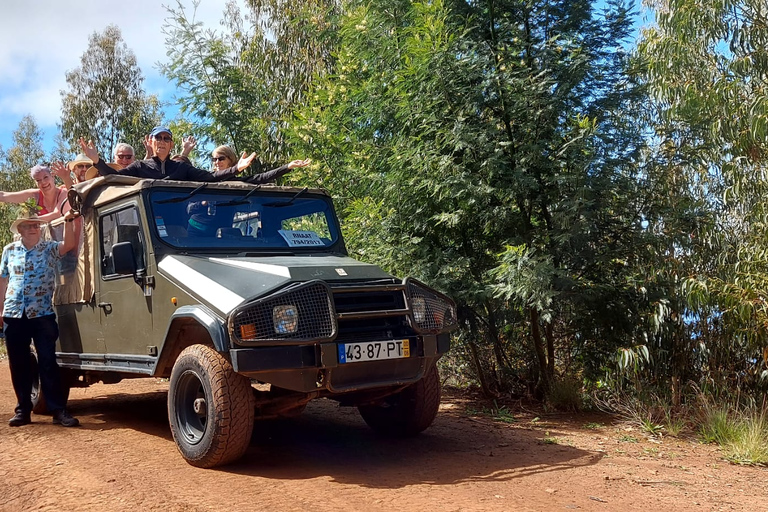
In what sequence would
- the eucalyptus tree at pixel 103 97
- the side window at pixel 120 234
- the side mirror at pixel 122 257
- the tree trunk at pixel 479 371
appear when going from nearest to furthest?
the side mirror at pixel 122 257 < the side window at pixel 120 234 < the tree trunk at pixel 479 371 < the eucalyptus tree at pixel 103 97

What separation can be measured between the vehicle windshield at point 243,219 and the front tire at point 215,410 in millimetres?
1197

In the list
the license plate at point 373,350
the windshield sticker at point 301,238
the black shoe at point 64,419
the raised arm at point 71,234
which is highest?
the raised arm at point 71,234

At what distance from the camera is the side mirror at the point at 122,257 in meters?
5.60

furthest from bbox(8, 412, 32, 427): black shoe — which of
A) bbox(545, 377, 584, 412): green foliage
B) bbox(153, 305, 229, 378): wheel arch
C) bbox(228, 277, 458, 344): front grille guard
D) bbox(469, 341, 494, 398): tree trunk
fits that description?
bbox(545, 377, 584, 412): green foliage

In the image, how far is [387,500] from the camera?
165 inches

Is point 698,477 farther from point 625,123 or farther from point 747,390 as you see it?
point 625,123

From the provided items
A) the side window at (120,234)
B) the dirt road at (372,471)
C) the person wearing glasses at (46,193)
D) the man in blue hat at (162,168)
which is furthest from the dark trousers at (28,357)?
the man in blue hat at (162,168)

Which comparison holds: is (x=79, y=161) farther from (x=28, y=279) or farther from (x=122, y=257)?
(x=122, y=257)

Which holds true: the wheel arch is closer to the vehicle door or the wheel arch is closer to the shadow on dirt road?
the vehicle door

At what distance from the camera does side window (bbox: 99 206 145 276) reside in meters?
5.82

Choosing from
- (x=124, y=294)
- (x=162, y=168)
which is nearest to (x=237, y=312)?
(x=124, y=294)

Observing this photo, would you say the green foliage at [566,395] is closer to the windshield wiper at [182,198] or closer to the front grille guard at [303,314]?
the front grille guard at [303,314]

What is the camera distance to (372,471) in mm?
4953

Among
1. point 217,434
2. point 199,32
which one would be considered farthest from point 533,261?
point 199,32
